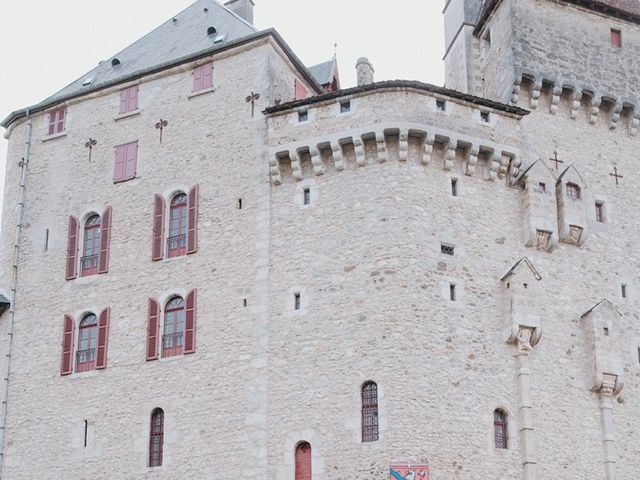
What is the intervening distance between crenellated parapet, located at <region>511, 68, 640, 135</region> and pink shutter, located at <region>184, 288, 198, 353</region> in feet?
36.6

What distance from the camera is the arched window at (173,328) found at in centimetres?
3166

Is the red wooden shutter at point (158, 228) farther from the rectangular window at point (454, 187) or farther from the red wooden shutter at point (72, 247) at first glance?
the rectangular window at point (454, 187)

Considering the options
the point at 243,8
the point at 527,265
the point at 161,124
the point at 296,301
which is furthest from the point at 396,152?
the point at 243,8

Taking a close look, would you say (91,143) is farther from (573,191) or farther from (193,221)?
(573,191)

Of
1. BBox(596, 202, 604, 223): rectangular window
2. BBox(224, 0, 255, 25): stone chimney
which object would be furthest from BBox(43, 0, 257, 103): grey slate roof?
BBox(596, 202, 604, 223): rectangular window

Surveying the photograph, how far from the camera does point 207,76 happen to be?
34.8 m

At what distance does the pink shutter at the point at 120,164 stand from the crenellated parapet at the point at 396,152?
544 centimetres

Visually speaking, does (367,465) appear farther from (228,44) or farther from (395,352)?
(228,44)

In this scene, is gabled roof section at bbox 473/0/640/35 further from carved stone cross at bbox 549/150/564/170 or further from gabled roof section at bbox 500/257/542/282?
gabled roof section at bbox 500/257/542/282

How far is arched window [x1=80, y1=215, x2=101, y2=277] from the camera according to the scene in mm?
34094

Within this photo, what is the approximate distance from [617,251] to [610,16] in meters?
8.07

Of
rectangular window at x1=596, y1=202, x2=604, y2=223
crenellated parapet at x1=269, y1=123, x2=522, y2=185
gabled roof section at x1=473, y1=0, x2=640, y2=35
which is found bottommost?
rectangular window at x1=596, y1=202, x2=604, y2=223

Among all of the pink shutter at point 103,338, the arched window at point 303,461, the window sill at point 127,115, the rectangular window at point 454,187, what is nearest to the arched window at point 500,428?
the arched window at point 303,461

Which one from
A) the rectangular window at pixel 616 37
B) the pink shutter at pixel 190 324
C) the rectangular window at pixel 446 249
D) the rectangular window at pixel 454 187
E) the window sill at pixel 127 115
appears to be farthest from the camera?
the rectangular window at pixel 616 37
